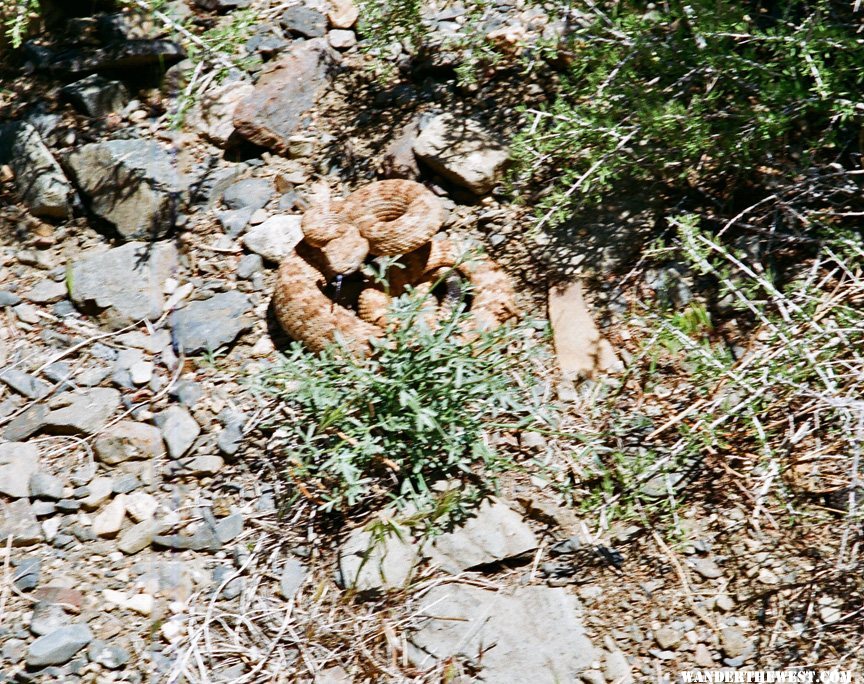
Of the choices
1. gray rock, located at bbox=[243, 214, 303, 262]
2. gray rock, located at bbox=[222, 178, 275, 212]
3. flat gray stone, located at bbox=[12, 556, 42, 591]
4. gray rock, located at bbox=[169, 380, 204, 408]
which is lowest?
flat gray stone, located at bbox=[12, 556, 42, 591]

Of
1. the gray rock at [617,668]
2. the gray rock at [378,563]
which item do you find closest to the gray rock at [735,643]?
the gray rock at [617,668]

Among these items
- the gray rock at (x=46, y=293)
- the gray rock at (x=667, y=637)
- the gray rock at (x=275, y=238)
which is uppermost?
the gray rock at (x=275, y=238)

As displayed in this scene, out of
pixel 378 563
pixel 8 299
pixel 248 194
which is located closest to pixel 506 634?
pixel 378 563

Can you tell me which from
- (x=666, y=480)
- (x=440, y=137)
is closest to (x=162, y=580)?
(x=666, y=480)

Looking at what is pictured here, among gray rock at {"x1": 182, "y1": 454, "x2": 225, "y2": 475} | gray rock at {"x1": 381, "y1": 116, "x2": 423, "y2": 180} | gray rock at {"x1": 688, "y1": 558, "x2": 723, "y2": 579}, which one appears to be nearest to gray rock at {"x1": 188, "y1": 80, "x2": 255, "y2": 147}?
gray rock at {"x1": 381, "y1": 116, "x2": 423, "y2": 180}

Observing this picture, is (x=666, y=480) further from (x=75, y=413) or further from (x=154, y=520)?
(x=75, y=413)

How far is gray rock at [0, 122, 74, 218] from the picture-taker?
4512mm

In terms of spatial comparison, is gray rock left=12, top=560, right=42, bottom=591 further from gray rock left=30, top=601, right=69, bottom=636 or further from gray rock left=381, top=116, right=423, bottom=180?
gray rock left=381, top=116, right=423, bottom=180

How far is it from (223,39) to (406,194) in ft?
4.15

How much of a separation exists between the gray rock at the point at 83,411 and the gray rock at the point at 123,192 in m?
0.91

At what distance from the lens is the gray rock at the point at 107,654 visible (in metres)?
3.37

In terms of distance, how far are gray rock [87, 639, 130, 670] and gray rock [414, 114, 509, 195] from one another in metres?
2.68

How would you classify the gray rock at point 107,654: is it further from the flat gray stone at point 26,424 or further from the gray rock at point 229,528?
the flat gray stone at point 26,424

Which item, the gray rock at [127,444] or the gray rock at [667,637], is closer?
the gray rock at [667,637]
